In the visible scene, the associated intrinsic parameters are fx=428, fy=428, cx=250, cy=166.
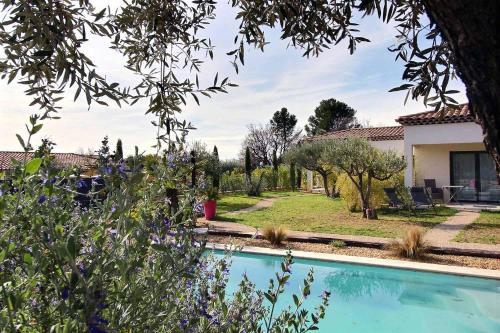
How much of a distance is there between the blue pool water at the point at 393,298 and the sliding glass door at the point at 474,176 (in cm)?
1245

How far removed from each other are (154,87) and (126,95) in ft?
1.56

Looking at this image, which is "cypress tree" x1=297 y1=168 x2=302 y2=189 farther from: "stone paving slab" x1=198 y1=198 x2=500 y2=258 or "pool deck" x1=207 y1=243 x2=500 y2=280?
"pool deck" x1=207 y1=243 x2=500 y2=280

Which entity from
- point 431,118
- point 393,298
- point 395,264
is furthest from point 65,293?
point 431,118

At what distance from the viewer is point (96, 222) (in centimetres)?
149

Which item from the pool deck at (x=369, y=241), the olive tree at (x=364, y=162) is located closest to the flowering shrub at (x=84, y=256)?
the pool deck at (x=369, y=241)

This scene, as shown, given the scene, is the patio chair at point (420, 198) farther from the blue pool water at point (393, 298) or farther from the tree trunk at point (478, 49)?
the tree trunk at point (478, 49)

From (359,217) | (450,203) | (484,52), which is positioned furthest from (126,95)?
(450,203)

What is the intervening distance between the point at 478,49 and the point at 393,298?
8.39 metres

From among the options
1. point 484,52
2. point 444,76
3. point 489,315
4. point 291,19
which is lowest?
point 489,315

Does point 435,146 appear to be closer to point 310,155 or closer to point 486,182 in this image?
point 486,182

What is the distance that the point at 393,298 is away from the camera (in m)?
8.67

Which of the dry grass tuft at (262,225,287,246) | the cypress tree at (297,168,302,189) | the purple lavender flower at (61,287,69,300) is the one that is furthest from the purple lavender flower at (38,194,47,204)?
the cypress tree at (297,168,302,189)

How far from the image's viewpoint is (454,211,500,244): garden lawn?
38.2 ft

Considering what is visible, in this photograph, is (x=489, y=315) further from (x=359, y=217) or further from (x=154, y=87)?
(x=359, y=217)
